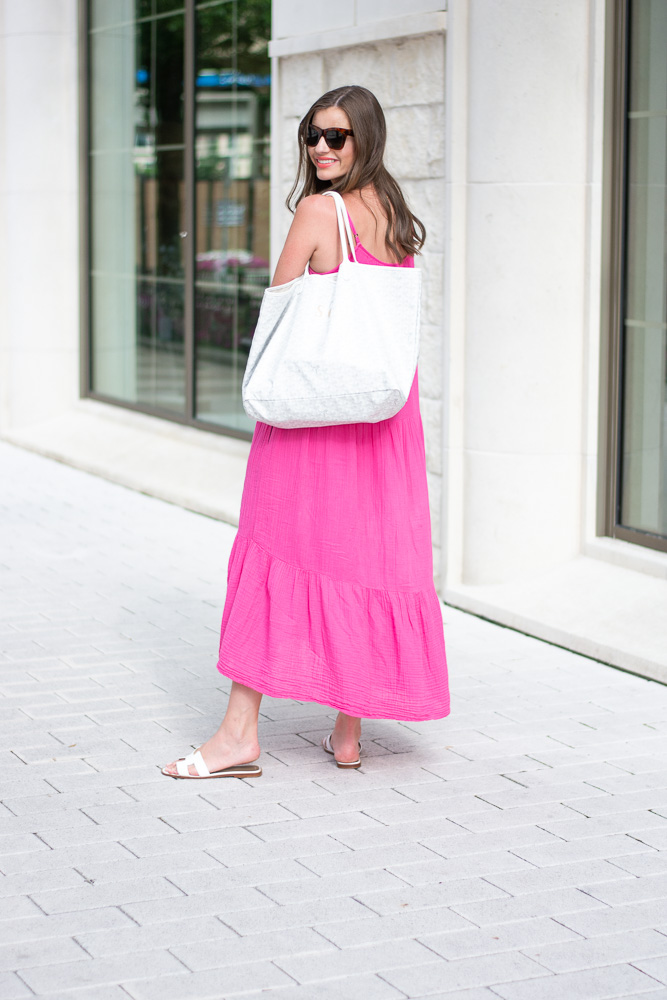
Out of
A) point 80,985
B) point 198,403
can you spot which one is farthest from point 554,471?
→ point 198,403

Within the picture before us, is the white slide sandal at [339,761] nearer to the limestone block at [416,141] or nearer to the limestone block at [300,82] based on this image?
the limestone block at [416,141]

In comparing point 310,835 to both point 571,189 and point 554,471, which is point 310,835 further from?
point 571,189

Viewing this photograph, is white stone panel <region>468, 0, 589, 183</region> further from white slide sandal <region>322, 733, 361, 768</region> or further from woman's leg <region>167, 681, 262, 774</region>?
woman's leg <region>167, 681, 262, 774</region>

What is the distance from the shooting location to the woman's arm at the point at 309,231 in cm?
406

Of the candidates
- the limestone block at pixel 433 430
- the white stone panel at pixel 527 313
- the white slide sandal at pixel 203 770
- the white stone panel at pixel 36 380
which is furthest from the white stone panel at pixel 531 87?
the white stone panel at pixel 36 380

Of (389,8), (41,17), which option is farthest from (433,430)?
(41,17)

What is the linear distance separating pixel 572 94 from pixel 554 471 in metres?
1.62

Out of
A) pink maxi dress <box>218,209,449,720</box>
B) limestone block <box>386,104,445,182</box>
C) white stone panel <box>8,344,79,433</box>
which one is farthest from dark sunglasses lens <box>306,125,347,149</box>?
white stone panel <box>8,344,79,433</box>

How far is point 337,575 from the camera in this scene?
168 inches

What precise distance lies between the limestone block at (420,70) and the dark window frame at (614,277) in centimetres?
77

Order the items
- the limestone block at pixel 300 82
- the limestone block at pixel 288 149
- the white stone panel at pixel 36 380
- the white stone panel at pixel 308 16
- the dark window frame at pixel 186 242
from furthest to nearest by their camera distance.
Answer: the white stone panel at pixel 36 380
the dark window frame at pixel 186 242
the limestone block at pixel 288 149
the limestone block at pixel 300 82
the white stone panel at pixel 308 16

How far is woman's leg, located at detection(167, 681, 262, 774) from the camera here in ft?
14.3

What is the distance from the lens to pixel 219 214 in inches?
394

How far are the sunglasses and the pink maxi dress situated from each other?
382 millimetres
